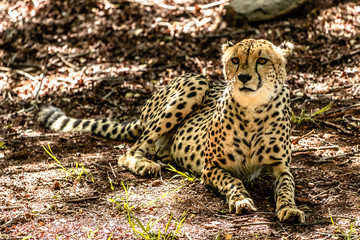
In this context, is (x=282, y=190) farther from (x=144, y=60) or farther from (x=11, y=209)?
(x=144, y=60)

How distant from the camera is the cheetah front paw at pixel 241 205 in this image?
360 centimetres

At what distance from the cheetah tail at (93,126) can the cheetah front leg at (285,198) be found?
1.93 m

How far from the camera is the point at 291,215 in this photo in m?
3.44

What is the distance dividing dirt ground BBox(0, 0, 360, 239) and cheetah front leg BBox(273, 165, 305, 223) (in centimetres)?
7

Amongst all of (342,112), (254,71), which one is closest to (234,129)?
(254,71)

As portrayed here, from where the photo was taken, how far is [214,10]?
923cm

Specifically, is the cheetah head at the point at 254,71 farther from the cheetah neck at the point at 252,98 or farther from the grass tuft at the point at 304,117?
the grass tuft at the point at 304,117

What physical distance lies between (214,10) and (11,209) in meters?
6.37

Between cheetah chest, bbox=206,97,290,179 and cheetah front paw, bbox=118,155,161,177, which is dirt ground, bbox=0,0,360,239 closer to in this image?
cheetah front paw, bbox=118,155,161,177

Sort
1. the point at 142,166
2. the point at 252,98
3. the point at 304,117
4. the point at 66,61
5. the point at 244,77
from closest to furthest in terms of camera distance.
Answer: the point at 244,77
the point at 252,98
the point at 142,166
the point at 304,117
the point at 66,61

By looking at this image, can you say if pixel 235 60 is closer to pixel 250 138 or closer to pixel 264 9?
pixel 250 138

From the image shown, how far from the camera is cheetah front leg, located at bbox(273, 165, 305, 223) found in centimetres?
345

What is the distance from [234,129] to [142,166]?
1.06 metres

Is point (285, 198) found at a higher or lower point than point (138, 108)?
higher
